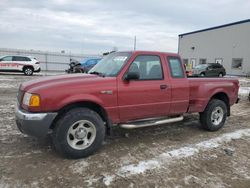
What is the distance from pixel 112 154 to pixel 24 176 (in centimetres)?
150

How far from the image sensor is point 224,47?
3334 centimetres

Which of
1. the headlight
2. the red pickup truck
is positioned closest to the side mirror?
the red pickup truck

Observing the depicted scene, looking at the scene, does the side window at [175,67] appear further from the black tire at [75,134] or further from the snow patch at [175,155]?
the black tire at [75,134]

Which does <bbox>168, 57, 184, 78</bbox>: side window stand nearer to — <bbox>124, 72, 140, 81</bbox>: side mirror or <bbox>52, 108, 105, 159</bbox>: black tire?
<bbox>124, 72, 140, 81</bbox>: side mirror

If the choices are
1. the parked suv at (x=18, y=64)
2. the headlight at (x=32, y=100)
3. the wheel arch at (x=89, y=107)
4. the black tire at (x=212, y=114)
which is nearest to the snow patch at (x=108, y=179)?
the wheel arch at (x=89, y=107)

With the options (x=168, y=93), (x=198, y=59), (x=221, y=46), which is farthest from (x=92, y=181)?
(x=198, y=59)

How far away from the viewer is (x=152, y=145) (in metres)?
4.86

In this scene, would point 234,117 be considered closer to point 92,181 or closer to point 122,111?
point 122,111

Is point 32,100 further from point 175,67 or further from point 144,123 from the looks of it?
point 175,67

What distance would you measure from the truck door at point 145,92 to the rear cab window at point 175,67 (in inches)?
9.7

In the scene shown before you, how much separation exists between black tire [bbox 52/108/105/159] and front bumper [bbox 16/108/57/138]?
0.54 feet

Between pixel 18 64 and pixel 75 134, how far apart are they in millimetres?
18739

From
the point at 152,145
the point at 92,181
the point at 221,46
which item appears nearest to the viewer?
the point at 92,181

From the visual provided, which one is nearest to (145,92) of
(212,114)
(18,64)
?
(212,114)
